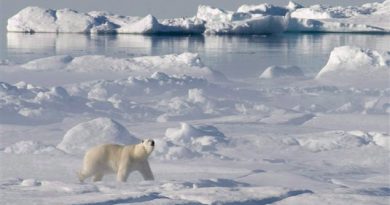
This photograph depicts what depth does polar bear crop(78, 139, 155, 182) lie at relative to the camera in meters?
5.42

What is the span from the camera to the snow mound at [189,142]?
718 centimetres

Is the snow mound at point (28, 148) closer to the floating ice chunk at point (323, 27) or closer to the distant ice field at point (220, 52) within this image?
the distant ice field at point (220, 52)

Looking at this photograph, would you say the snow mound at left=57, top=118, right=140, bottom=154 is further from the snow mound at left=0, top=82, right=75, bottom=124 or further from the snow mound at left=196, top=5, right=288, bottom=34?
the snow mound at left=196, top=5, right=288, bottom=34

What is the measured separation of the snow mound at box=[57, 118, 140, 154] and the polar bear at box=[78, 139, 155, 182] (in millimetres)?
1826

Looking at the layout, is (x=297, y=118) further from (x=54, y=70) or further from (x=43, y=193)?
(x=54, y=70)

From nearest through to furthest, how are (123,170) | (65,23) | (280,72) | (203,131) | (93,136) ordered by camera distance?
(123,170) < (93,136) < (203,131) < (280,72) < (65,23)

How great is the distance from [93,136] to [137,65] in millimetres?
10487

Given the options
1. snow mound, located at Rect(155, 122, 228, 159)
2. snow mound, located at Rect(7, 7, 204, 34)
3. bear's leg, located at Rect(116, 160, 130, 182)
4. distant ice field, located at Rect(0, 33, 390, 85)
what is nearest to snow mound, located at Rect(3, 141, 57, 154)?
snow mound, located at Rect(155, 122, 228, 159)

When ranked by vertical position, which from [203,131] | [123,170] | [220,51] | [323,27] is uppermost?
[123,170]

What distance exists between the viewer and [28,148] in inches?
286

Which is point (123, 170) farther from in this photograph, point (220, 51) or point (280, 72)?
point (220, 51)

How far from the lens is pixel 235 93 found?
13328 mm

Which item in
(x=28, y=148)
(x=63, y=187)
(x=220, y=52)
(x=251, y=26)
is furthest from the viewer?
(x=251, y=26)

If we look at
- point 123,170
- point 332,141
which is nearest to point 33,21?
point 332,141
